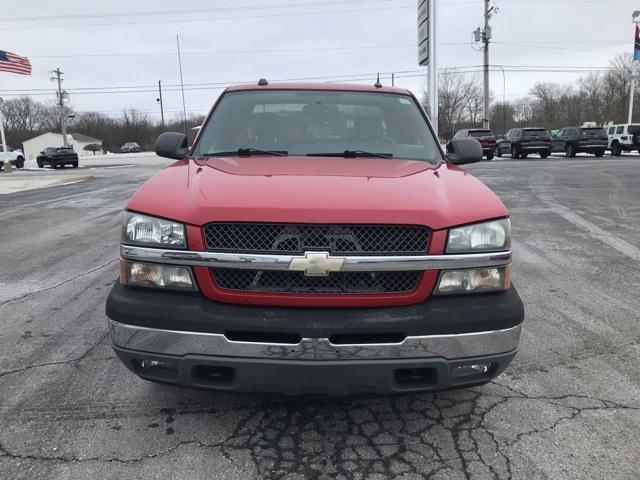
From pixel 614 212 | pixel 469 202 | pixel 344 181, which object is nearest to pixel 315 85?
pixel 344 181

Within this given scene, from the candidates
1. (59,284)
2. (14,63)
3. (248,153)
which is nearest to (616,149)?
(59,284)

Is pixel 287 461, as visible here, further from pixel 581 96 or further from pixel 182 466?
pixel 581 96

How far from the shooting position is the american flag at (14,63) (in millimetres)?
26594

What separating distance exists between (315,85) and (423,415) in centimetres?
268

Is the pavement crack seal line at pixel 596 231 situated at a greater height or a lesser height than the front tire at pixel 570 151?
lesser

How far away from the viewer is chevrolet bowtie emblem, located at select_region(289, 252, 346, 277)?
222 centimetres

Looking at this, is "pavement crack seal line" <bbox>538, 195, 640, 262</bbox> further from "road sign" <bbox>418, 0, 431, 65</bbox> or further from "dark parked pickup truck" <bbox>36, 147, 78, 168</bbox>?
"dark parked pickup truck" <bbox>36, 147, 78, 168</bbox>

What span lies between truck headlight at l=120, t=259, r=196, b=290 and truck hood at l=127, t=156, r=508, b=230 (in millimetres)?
236

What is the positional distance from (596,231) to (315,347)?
7095 mm

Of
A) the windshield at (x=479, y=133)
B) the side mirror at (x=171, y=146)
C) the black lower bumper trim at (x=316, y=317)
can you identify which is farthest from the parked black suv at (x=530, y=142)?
the black lower bumper trim at (x=316, y=317)

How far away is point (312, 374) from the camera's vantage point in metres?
2.16

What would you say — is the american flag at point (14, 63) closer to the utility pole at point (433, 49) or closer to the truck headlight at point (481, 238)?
the utility pole at point (433, 49)

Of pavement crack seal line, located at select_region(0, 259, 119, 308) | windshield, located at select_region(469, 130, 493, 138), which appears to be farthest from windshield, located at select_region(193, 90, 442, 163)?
windshield, located at select_region(469, 130, 493, 138)

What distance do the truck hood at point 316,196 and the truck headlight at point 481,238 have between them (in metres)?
0.04
